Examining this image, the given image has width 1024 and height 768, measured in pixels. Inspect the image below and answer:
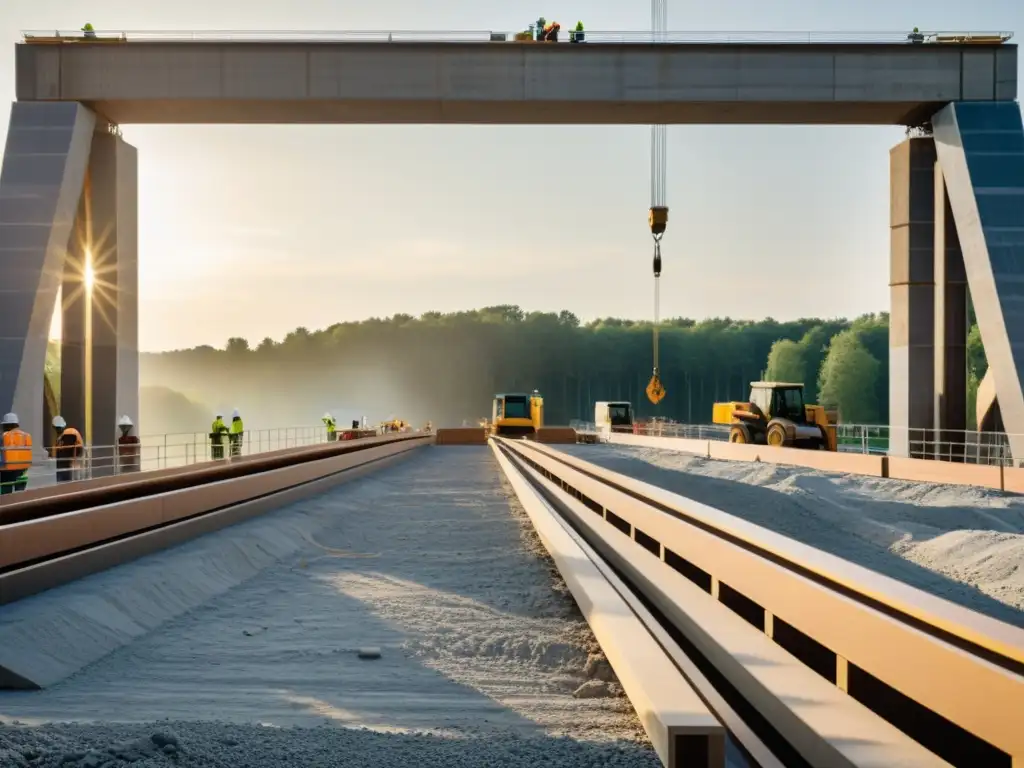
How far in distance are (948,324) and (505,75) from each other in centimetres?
1431

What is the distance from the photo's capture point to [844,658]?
139 inches

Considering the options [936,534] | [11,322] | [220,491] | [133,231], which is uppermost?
[133,231]

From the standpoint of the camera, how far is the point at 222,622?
6.22 m

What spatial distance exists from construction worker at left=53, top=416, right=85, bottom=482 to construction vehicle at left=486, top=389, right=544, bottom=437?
92.5 ft

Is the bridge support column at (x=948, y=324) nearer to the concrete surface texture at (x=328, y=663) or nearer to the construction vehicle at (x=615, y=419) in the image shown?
the concrete surface texture at (x=328, y=663)

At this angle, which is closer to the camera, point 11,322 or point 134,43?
point 11,322

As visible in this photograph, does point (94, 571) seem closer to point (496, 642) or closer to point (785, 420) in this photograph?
point (496, 642)

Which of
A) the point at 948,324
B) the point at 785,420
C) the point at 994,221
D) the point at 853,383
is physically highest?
the point at 994,221

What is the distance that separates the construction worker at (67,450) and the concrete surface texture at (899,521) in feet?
39.0

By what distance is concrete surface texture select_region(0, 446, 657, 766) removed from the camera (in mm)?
3602

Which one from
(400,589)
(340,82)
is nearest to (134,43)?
(340,82)

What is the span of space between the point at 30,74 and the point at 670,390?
161 meters

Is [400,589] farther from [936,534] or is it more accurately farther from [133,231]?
[133,231]

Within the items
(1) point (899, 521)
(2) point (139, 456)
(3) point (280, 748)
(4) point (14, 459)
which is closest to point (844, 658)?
(3) point (280, 748)
